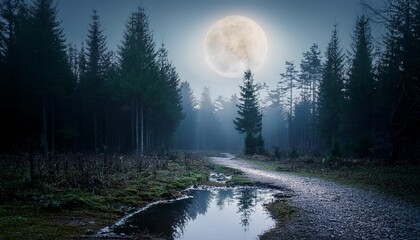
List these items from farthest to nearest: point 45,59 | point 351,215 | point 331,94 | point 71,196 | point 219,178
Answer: point 331,94 → point 45,59 → point 219,178 → point 71,196 → point 351,215

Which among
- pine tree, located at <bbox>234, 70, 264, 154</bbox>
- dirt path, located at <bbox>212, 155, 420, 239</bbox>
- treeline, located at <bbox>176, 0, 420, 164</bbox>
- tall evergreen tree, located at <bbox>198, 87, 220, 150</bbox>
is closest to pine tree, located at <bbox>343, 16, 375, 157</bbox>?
treeline, located at <bbox>176, 0, 420, 164</bbox>

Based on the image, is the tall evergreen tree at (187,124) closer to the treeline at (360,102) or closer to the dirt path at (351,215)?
the treeline at (360,102)

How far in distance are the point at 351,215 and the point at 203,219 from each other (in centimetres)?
576

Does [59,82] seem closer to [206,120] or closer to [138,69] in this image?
[138,69]

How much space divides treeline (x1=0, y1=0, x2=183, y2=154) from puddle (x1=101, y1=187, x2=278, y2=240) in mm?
20043

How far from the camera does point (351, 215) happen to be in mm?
11336

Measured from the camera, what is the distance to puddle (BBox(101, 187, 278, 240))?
10.2 meters

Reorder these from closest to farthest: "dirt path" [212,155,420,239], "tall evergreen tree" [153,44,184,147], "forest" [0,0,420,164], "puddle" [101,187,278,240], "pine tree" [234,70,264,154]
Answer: "dirt path" [212,155,420,239]
"puddle" [101,187,278,240]
"forest" [0,0,420,164]
"tall evergreen tree" [153,44,184,147]
"pine tree" [234,70,264,154]

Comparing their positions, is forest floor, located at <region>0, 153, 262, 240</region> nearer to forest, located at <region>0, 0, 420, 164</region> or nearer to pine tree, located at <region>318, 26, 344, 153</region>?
forest, located at <region>0, 0, 420, 164</region>

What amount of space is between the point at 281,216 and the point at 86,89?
37806mm

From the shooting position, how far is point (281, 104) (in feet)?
306

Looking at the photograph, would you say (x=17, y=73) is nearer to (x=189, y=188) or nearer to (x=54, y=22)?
(x=54, y=22)

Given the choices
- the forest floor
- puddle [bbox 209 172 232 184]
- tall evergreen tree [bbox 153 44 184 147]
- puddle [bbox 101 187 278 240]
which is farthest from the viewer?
tall evergreen tree [bbox 153 44 184 147]

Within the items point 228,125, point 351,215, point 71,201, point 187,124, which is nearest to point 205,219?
point 71,201
